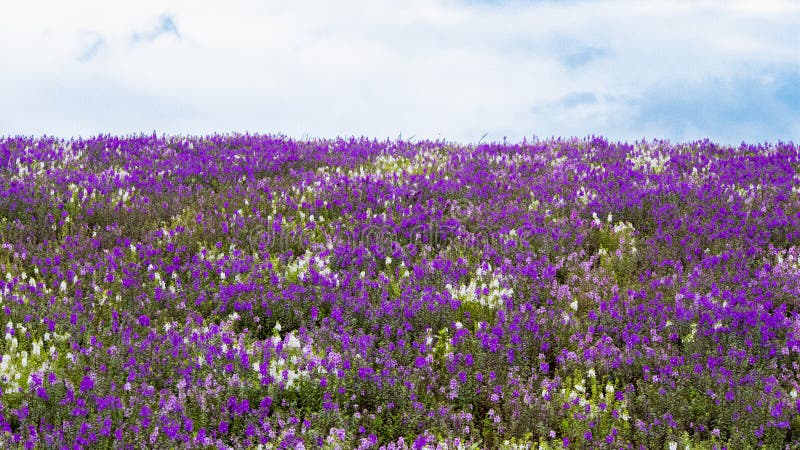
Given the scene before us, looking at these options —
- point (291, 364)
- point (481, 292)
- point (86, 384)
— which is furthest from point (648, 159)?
point (86, 384)

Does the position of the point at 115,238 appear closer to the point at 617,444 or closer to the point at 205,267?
the point at 205,267

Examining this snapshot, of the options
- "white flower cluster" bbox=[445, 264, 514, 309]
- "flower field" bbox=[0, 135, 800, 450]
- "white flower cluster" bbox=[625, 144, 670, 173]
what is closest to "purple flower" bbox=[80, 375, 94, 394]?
"flower field" bbox=[0, 135, 800, 450]

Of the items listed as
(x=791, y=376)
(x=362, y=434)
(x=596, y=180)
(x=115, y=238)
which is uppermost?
(x=596, y=180)

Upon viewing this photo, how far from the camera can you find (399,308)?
5.86 m

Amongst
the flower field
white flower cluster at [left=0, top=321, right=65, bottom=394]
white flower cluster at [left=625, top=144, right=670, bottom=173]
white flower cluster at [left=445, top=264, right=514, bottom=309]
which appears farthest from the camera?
white flower cluster at [left=625, top=144, right=670, bottom=173]

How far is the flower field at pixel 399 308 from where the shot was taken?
14.9 ft

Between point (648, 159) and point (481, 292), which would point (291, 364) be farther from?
point (648, 159)

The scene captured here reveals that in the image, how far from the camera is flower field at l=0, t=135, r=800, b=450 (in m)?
4.54

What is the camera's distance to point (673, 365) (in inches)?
202

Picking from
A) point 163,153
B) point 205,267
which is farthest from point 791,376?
point 163,153

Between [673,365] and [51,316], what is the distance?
4.56 meters

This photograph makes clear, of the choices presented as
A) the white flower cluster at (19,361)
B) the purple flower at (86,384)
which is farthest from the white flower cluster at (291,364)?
the white flower cluster at (19,361)

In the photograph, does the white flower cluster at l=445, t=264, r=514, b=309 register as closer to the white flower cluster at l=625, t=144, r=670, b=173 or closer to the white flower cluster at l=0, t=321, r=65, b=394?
the white flower cluster at l=0, t=321, r=65, b=394

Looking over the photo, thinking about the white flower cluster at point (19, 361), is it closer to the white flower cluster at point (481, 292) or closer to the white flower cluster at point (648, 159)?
the white flower cluster at point (481, 292)
